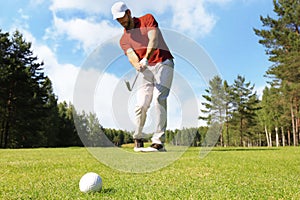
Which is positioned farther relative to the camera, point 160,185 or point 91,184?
point 160,185

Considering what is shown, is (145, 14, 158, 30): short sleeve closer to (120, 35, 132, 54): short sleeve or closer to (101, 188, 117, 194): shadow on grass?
(120, 35, 132, 54): short sleeve

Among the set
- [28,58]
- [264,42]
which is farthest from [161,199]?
[28,58]

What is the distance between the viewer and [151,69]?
5.72 metres

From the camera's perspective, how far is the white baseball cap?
5324 mm

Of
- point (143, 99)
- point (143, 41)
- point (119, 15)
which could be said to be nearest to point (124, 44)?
point (143, 41)

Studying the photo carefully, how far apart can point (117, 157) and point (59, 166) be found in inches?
40.8

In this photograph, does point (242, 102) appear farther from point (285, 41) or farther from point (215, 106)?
point (215, 106)

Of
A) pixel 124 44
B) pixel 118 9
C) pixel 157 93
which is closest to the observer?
pixel 118 9

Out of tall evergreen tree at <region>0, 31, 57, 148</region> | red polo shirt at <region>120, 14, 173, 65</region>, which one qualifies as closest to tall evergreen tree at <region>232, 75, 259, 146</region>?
tall evergreen tree at <region>0, 31, 57, 148</region>

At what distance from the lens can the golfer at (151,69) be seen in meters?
5.62

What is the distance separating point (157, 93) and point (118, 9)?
1682 mm

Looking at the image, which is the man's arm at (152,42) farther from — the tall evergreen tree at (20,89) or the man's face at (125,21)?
the tall evergreen tree at (20,89)

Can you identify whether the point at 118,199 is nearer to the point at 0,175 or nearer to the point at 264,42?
the point at 0,175

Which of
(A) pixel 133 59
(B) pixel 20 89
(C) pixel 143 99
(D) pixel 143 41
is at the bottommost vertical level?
(C) pixel 143 99
